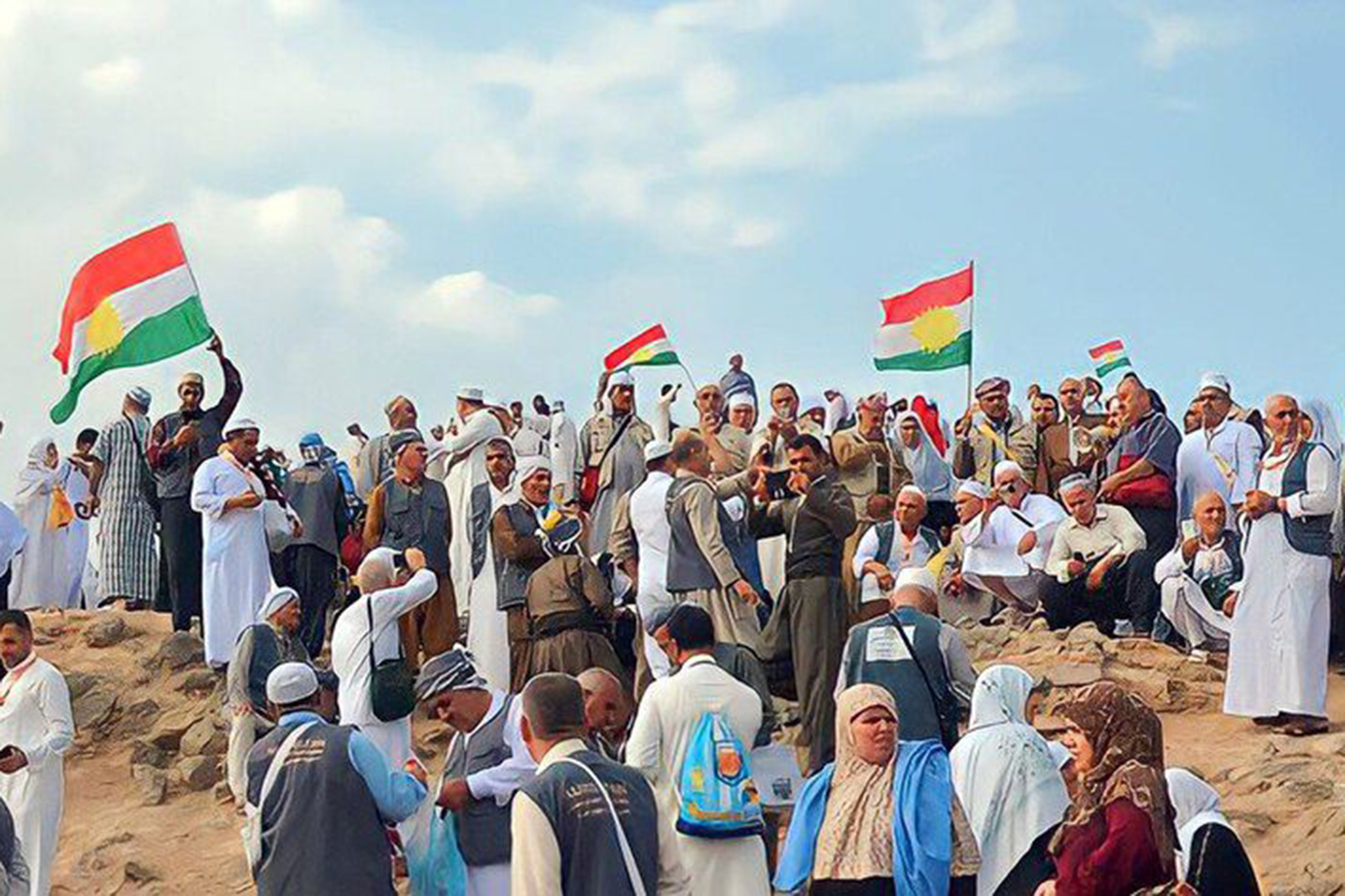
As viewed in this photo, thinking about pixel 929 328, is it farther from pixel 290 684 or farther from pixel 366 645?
pixel 290 684

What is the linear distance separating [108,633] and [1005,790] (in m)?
10.1

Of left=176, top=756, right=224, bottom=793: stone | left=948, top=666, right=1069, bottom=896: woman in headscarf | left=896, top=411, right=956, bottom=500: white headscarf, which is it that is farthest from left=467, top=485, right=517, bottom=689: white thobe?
left=948, top=666, right=1069, bottom=896: woman in headscarf

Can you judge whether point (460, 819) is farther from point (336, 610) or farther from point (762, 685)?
point (336, 610)

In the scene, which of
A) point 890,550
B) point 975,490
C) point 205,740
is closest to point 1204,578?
point 975,490

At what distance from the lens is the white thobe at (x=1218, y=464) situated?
13.3 metres

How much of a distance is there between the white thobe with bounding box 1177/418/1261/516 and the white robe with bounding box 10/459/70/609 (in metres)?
10.6

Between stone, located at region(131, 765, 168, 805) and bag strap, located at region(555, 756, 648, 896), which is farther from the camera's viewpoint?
stone, located at region(131, 765, 168, 805)

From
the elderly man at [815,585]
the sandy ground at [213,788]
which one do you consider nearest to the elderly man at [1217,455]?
the sandy ground at [213,788]

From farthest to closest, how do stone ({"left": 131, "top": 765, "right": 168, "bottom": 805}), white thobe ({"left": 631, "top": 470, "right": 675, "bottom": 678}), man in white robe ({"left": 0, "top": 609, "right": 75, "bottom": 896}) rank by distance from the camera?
stone ({"left": 131, "top": 765, "right": 168, "bottom": 805}) → white thobe ({"left": 631, "top": 470, "right": 675, "bottom": 678}) → man in white robe ({"left": 0, "top": 609, "right": 75, "bottom": 896})

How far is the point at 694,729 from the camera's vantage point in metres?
7.58

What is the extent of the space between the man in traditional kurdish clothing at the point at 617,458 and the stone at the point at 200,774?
2.99 meters

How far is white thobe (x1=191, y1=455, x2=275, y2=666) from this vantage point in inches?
501

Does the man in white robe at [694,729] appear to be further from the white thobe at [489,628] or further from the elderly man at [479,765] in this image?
the white thobe at [489,628]

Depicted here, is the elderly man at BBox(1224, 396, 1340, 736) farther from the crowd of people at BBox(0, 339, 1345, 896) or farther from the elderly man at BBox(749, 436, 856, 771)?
the elderly man at BBox(749, 436, 856, 771)
